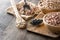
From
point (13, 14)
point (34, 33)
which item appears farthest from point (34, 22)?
point (13, 14)

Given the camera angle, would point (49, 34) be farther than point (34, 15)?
No

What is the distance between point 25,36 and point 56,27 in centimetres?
27

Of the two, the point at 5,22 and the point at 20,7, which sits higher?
the point at 20,7

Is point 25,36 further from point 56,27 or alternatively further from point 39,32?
point 56,27

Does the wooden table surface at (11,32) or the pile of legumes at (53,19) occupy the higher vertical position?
the pile of legumes at (53,19)

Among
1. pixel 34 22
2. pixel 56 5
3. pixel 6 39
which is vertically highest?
pixel 56 5

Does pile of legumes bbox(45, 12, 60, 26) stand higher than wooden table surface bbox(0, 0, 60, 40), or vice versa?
pile of legumes bbox(45, 12, 60, 26)

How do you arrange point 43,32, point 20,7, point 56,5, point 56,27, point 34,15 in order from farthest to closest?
point 20,7, point 34,15, point 56,5, point 43,32, point 56,27

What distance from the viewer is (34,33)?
→ 1.27 meters

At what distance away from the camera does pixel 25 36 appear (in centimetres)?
124

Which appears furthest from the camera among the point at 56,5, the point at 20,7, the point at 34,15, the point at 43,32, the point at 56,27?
the point at 20,7

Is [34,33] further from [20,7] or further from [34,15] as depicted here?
[20,7]

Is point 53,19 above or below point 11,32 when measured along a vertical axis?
above

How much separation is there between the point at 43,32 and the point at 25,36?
15 centimetres
